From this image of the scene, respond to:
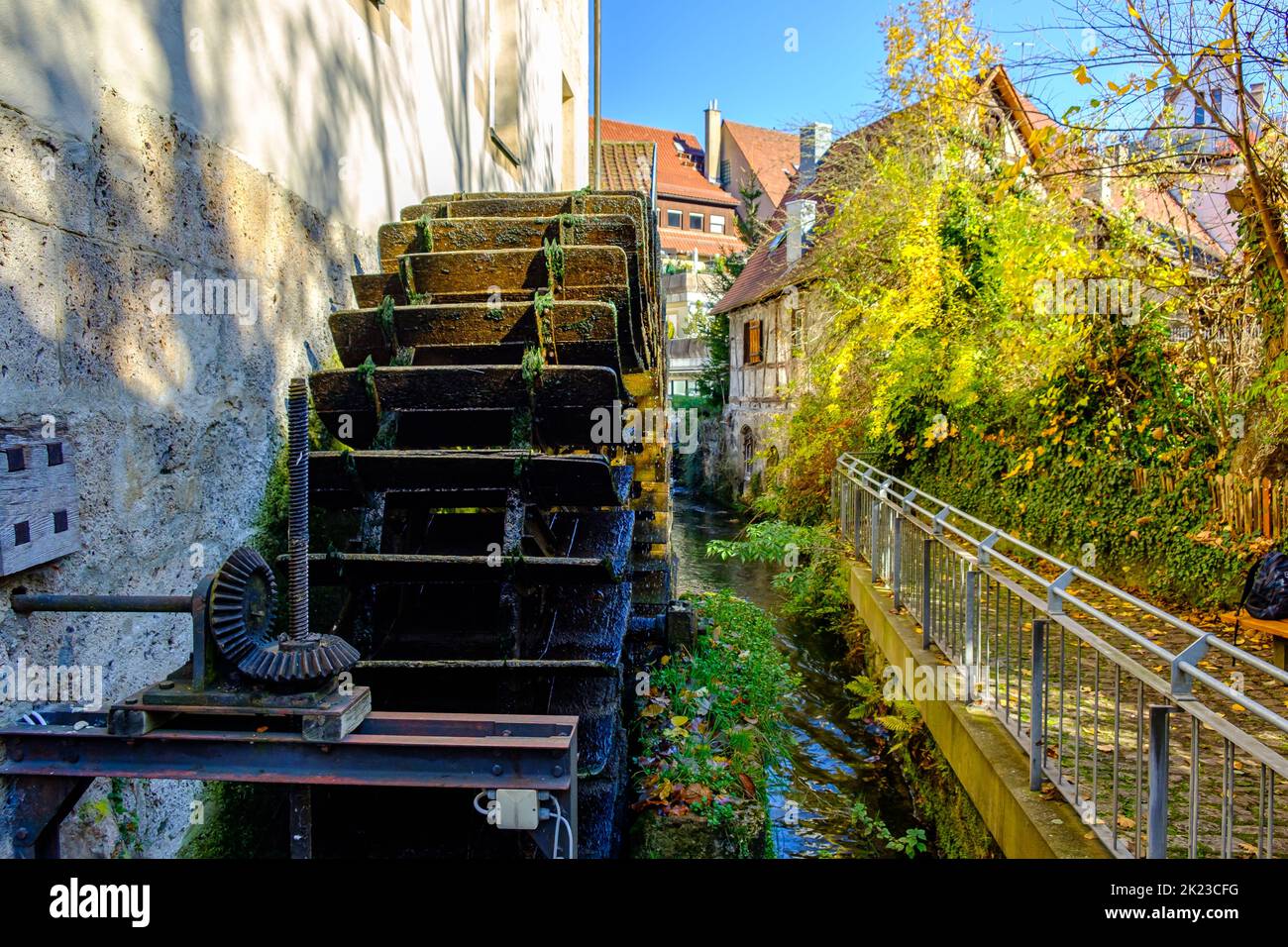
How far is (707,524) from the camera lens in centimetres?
1784

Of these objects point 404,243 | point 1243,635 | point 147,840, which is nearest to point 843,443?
point 1243,635

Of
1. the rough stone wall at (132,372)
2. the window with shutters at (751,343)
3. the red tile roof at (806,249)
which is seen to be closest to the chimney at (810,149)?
the red tile roof at (806,249)

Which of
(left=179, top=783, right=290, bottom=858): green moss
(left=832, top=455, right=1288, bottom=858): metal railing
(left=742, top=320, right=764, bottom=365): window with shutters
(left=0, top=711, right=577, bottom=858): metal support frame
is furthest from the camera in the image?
(left=742, top=320, right=764, bottom=365): window with shutters

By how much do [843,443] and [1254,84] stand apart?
7.65m

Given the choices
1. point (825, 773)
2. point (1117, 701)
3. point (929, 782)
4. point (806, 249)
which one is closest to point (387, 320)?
point (1117, 701)

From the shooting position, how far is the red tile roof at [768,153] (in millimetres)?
40719

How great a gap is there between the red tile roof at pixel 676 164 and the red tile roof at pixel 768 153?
2.47 metres

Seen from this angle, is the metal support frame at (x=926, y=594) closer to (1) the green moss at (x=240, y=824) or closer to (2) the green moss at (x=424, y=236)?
(2) the green moss at (x=424, y=236)

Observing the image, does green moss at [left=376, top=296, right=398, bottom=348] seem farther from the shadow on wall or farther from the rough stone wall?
the rough stone wall

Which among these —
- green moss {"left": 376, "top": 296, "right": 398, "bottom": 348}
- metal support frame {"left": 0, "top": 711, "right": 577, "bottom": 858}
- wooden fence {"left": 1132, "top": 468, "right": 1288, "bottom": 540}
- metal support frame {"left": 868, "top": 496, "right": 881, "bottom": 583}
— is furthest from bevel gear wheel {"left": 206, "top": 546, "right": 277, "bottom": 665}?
wooden fence {"left": 1132, "top": 468, "right": 1288, "bottom": 540}

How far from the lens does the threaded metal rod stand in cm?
202

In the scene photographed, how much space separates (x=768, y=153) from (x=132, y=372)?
1708 inches

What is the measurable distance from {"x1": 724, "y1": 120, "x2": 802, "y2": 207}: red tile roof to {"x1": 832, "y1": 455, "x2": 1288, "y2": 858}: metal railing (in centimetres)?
3673
